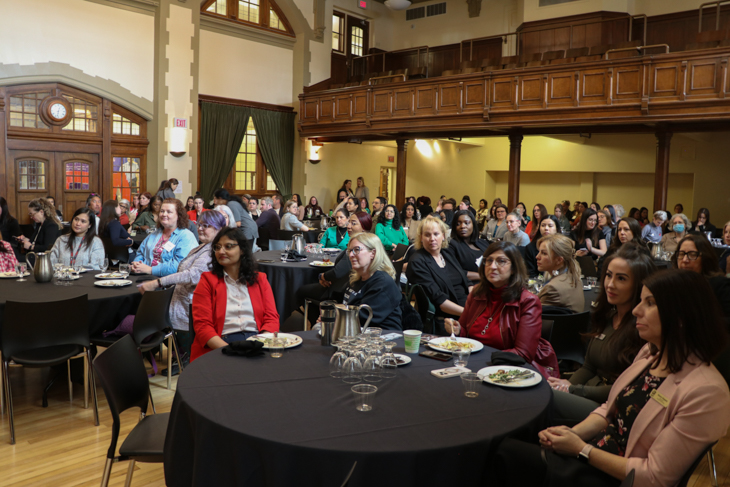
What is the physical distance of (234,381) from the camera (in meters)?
2.22

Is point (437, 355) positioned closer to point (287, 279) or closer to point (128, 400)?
point (128, 400)

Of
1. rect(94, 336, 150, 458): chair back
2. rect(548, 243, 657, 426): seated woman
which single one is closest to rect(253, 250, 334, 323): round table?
rect(94, 336, 150, 458): chair back

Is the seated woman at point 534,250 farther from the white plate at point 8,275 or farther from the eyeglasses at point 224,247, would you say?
the white plate at point 8,275

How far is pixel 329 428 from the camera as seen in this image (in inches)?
71.2

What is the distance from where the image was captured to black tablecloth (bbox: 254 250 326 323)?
216 inches

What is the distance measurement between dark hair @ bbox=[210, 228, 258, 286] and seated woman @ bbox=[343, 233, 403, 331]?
56cm

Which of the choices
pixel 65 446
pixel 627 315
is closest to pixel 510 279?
pixel 627 315

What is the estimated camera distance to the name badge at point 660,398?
172 cm

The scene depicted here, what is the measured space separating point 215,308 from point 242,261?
300 millimetres

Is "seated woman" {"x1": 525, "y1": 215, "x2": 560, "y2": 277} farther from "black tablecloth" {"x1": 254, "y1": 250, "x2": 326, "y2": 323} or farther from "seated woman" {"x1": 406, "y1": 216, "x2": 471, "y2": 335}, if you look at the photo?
"black tablecloth" {"x1": 254, "y1": 250, "x2": 326, "y2": 323}

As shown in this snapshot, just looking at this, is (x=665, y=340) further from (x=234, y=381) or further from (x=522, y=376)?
(x=234, y=381)

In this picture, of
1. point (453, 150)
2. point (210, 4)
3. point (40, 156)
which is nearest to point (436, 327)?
point (40, 156)

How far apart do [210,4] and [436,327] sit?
38.0 ft

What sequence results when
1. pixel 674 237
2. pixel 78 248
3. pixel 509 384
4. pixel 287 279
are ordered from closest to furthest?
pixel 509 384
pixel 78 248
pixel 287 279
pixel 674 237
